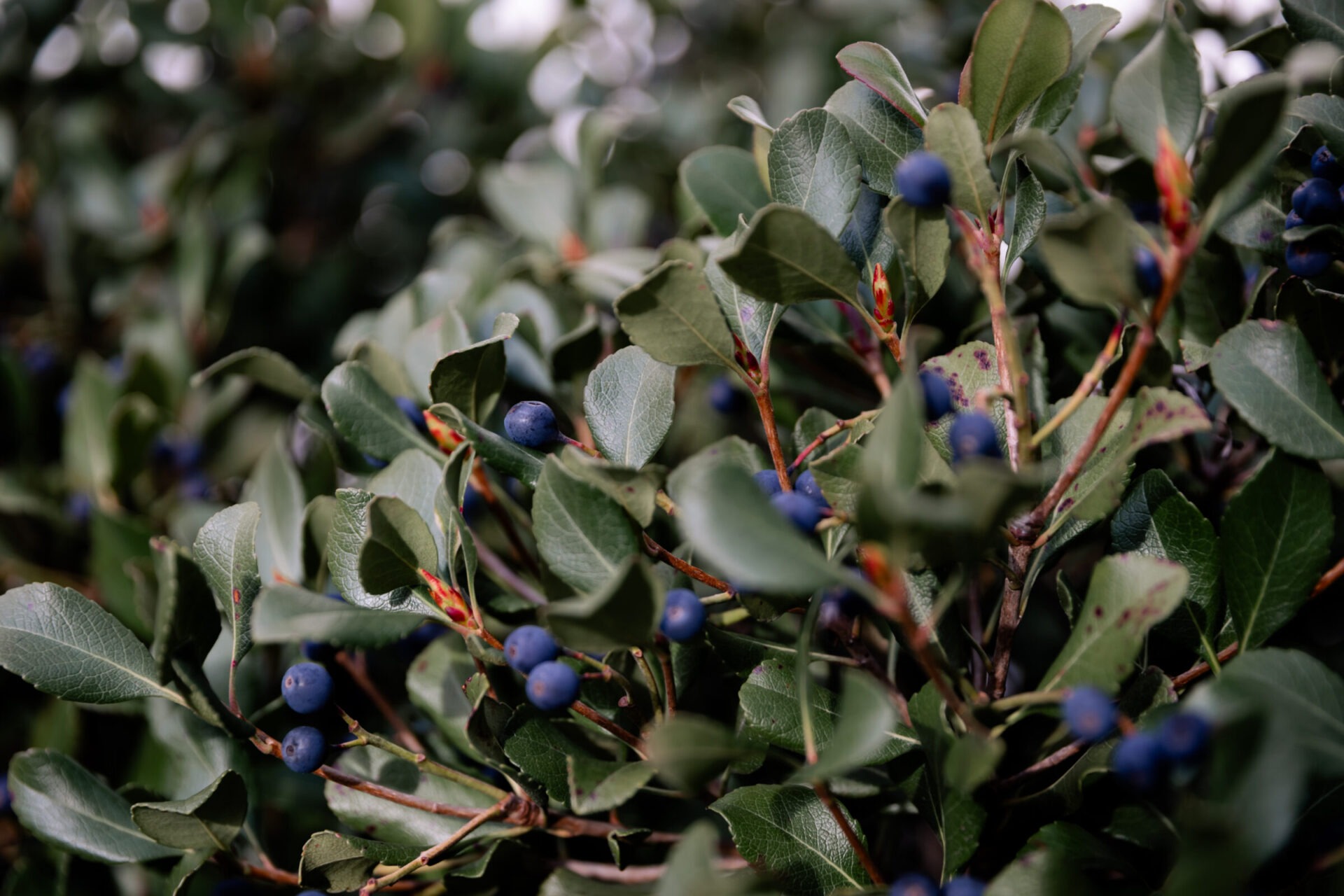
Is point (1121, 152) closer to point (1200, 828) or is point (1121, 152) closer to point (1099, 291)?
point (1099, 291)

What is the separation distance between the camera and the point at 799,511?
710 millimetres

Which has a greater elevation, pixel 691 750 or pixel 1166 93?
pixel 1166 93

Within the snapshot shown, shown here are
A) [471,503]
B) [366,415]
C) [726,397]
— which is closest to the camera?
[366,415]

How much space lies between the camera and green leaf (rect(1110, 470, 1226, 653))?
0.82 meters

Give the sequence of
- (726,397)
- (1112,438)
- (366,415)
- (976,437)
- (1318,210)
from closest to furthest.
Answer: (976,437), (1112,438), (1318,210), (366,415), (726,397)

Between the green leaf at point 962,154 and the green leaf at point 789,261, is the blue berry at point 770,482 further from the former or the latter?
the green leaf at point 962,154

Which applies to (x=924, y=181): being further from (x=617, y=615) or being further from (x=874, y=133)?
(x=617, y=615)

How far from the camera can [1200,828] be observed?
53 cm

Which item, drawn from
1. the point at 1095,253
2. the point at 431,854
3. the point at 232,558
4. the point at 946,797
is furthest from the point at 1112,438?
the point at 232,558

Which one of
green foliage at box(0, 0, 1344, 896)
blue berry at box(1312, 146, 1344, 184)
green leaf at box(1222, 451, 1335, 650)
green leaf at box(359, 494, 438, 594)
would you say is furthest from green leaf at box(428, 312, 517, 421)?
blue berry at box(1312, 146, 1344, 184)

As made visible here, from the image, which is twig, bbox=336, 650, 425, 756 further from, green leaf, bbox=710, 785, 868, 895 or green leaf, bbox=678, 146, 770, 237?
green leaf, bbox=678, 146, 770, 237

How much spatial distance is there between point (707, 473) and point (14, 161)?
2187 millimetres

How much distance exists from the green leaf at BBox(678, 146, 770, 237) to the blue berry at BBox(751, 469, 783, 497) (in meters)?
0.33

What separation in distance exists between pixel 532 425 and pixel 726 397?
0.50 metres
